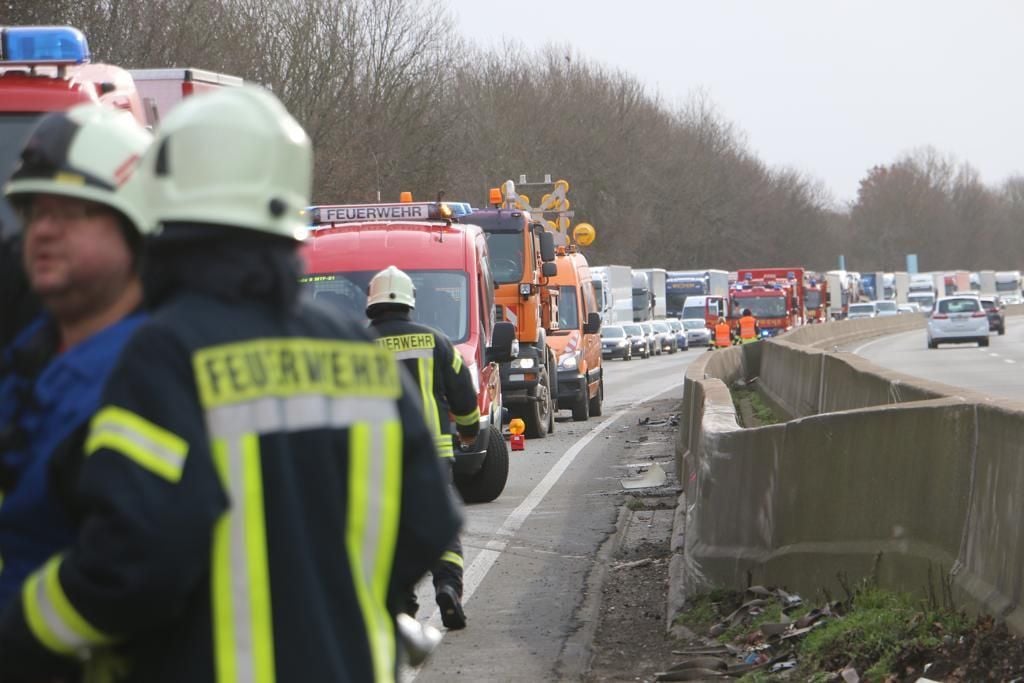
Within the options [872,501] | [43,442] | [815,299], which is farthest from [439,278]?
[815,299]

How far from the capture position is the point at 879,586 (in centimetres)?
751

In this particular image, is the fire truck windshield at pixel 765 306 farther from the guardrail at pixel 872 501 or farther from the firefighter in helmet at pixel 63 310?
the firefighter in helmet at pixel 63 310

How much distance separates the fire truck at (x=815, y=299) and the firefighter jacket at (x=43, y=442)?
7077 cm

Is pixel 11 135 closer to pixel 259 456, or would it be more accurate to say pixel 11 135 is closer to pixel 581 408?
pixel 259 456

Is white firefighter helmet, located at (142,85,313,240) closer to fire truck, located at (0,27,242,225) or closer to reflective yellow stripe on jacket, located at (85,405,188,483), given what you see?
reflective yellow stripe on jacket, located at (85,405,188,483)

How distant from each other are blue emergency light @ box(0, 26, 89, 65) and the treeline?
63.4ft

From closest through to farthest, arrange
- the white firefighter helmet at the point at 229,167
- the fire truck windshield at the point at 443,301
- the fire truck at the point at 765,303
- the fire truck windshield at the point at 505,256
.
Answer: the white firefighter helmet at the point at 229,167 < the fire truck windshield at the point at 443,301 < the fire truck windshield at the point at 505,256 < the fire truck at the point at 765,303

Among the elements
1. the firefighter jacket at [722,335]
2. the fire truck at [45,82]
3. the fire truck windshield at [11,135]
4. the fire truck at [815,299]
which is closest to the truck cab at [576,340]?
the fire truck at [45,82]

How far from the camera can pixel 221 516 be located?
2.54m

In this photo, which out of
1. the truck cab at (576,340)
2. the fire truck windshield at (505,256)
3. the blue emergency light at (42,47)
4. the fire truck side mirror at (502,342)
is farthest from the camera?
the truck cab at (576,340)

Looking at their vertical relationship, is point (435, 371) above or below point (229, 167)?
below

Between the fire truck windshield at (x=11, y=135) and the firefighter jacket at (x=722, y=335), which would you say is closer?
the fire truck windshield at (x=11, y=135)

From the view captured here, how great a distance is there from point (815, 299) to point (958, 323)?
1944 cm

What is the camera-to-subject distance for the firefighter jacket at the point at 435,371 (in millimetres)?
8141
